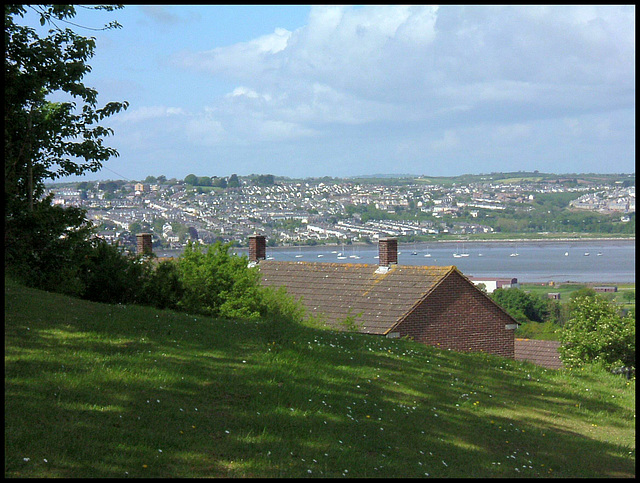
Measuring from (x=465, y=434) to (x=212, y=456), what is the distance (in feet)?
14.2

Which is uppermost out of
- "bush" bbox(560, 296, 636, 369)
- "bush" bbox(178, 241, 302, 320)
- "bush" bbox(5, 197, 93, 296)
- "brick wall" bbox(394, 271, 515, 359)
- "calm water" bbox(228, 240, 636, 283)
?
"bush" bbox(5, 197, 93, 296)

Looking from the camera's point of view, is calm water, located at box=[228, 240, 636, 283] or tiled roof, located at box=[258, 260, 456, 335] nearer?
tiled roof, located at box=[258, 260, 456, 335]

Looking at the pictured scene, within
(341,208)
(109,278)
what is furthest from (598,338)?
(341,208)

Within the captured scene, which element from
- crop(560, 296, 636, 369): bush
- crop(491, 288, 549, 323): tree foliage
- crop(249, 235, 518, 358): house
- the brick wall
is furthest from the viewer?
crop(491, 288, 549, 323): tree foliage

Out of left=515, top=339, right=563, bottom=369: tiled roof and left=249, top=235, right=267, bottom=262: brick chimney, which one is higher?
left=249, top=235, right=267, bottom=262: brick chimney

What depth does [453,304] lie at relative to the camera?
28.7m

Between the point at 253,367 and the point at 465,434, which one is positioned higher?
the point at 253,367

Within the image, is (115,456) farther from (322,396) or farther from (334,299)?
(334,299)

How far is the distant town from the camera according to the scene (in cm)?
7212

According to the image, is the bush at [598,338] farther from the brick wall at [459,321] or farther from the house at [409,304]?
the house at [409,304]

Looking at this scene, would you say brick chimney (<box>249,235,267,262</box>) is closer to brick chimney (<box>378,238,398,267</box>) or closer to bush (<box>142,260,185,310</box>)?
brick chimney (<box>378,238,398,267</box>)

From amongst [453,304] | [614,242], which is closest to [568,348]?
[453,304]

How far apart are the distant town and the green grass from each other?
120ft

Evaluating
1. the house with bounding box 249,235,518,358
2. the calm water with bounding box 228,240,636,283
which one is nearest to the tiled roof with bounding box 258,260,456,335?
the house with bounding box 249,235,518,358
